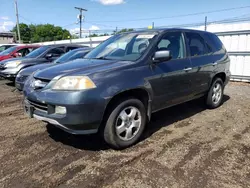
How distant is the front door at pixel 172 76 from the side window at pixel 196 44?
252 millimetres

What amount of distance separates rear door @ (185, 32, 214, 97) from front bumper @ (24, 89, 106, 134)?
230 centimetres

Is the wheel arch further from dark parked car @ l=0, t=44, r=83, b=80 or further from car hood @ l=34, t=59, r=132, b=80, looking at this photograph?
dark parked car @ l=0, t=44, r=83, b=80

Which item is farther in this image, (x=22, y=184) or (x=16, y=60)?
(x=16, y=60)

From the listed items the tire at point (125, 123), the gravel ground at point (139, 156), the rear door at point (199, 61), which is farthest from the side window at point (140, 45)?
the gravel ground at point (139, 156)

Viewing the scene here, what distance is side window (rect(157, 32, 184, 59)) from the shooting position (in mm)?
4164

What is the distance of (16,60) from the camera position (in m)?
8.82

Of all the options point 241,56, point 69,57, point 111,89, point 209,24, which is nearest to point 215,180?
point 111,89

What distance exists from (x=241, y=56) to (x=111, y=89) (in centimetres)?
784

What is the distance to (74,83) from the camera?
3.12m

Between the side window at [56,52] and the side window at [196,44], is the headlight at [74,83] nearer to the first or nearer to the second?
the side window at [196,44]

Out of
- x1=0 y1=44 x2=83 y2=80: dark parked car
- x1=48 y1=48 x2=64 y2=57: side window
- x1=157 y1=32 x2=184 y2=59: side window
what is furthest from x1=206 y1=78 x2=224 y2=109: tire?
x1=48 y1=48 x2=64 y2=57: side window

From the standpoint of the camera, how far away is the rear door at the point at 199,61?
469 centimetres

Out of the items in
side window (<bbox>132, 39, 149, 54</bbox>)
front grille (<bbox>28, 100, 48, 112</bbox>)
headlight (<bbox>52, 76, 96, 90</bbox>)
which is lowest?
front grille (<bbox>28, 100, 48, 112</bbox>)

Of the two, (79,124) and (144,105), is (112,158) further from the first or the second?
(144,105)
